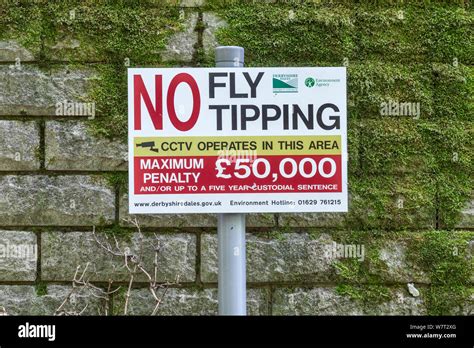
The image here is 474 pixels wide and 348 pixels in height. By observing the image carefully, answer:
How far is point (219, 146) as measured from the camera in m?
2.54

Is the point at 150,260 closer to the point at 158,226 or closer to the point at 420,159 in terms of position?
the point at 158,226

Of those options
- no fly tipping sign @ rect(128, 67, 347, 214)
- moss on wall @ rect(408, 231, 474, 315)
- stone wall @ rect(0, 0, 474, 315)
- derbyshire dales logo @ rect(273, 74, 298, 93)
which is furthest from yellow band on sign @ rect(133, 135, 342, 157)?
moss on wall @ rect(408, 231, 474, 315)

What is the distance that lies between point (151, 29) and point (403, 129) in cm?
160

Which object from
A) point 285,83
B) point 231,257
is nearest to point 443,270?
point 231,257

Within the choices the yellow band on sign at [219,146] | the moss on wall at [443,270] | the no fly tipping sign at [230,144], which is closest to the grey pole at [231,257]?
the no fly tipping sign at [230,144]

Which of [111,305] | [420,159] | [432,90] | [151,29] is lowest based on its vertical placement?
[111,305]

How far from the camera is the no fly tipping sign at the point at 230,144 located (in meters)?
2.55

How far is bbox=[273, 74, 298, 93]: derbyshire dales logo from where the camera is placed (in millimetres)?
2594

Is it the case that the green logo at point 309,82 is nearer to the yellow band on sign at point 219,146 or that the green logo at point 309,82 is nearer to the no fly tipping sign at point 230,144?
the no fly tipping sign at point 230,144

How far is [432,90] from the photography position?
4051mm

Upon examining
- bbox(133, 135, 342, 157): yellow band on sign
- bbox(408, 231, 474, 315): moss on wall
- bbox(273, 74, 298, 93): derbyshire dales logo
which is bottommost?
bbox(408, 231, 474, 315): moss on wall

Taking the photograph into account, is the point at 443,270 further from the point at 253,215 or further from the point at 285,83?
the point at 285,83

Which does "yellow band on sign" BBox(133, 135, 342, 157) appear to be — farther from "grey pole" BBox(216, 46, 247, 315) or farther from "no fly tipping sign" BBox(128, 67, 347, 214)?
"grey pole" BBox(216, 46, 247, 315)
